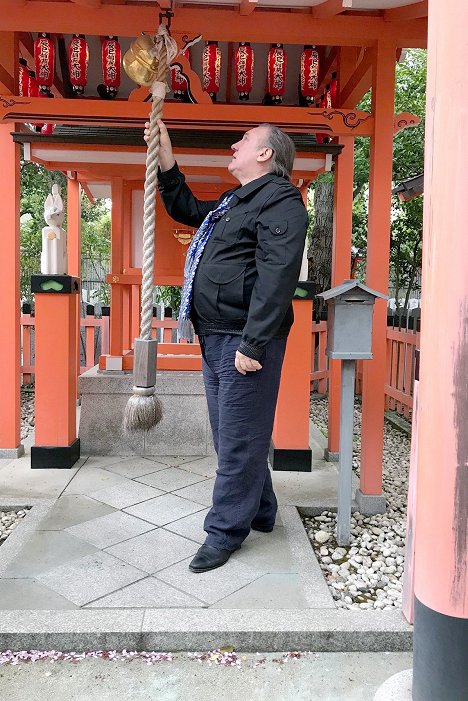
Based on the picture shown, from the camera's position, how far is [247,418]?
247 centimetres

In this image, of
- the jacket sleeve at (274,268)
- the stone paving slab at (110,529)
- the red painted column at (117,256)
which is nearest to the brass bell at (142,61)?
the jacket sleeve at (274,268)

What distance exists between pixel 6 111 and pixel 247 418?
7.75 ft

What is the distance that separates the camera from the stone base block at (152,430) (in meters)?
4.30

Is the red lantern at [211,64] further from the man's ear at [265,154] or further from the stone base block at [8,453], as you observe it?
the stone base block at [8,453]

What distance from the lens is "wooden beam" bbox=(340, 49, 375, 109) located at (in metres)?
3.46

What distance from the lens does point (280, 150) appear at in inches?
97.7

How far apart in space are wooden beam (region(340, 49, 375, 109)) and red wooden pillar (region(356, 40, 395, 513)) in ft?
0.70

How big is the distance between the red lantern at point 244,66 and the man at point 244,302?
1.61 meters

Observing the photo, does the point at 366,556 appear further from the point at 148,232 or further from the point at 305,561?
the point at 148,232

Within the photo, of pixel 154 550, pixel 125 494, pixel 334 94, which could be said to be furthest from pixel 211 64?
pixel 154 550

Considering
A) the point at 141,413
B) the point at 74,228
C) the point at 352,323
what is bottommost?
the point at 141,413

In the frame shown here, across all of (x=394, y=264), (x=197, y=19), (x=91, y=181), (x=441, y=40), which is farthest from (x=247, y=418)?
(x=394, y=264)

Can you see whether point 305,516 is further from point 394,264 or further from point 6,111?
point 394,264

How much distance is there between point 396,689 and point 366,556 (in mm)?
1148
